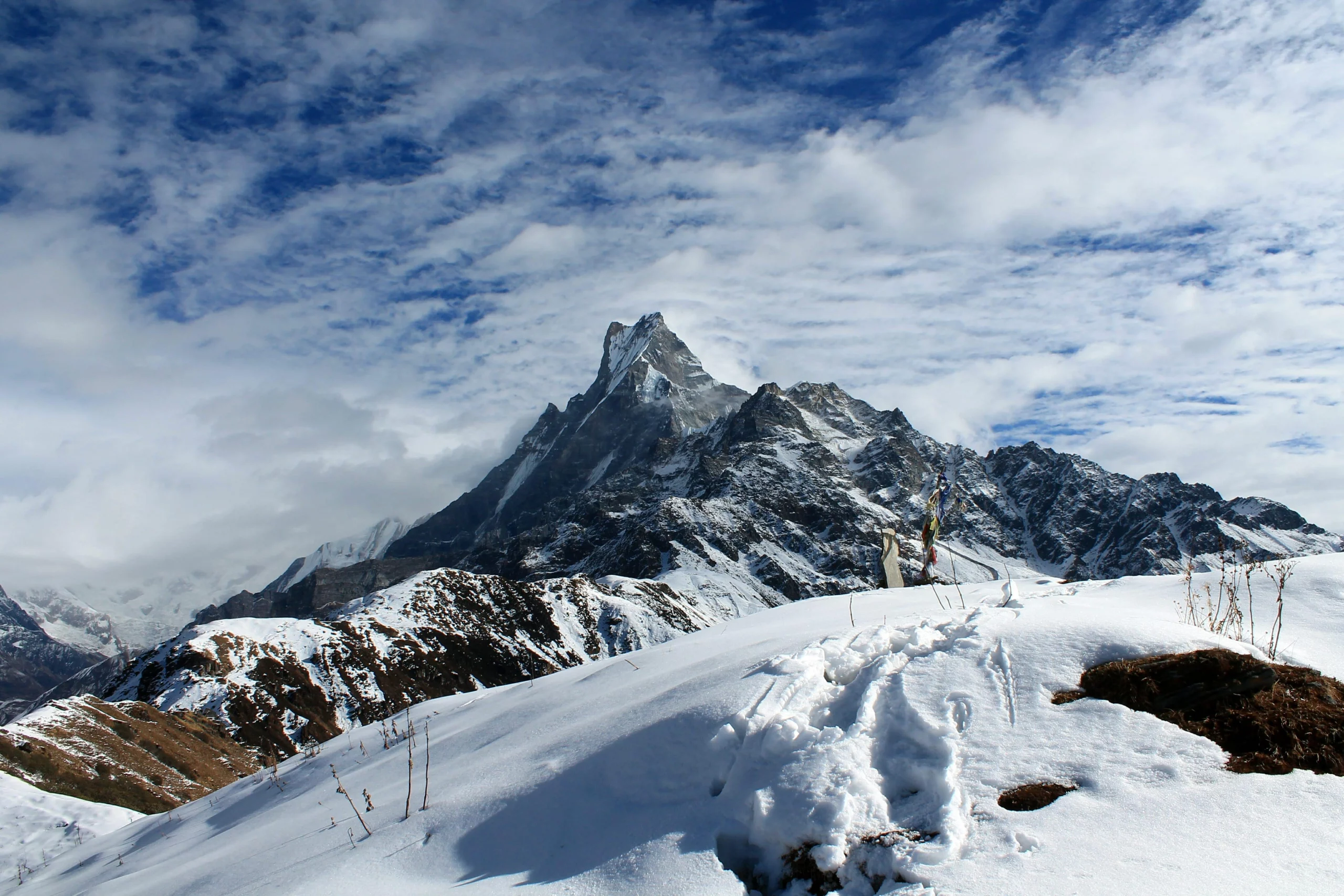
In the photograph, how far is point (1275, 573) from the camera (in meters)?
7.68

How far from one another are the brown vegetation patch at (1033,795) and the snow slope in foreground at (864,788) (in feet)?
0.22

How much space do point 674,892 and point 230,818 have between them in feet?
27.9

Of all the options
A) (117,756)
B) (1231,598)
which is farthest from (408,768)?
(117,756)

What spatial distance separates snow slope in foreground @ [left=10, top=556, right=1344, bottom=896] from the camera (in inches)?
148

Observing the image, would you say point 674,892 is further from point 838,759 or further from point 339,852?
point 339,852

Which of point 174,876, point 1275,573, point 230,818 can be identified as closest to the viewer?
point 174,876

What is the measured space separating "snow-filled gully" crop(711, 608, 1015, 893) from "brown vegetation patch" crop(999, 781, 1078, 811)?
0.28 metres

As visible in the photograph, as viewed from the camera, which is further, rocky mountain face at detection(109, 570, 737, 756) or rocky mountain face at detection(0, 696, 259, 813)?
rocky mountain face at detection(109, 570, 737, 756)

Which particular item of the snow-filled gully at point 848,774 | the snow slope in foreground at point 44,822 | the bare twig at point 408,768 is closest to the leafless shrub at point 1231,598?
the snow-filled gully at point 848,774

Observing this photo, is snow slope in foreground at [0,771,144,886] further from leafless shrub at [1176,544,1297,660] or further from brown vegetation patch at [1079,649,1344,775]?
leafless shrub at [1176,544,1297,660]

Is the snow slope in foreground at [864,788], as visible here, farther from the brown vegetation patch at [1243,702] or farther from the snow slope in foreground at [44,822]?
the snow slope in foreground at [44,822]

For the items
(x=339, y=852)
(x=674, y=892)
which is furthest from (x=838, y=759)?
(x=339, y=852)

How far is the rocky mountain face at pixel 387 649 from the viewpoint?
75.4 m

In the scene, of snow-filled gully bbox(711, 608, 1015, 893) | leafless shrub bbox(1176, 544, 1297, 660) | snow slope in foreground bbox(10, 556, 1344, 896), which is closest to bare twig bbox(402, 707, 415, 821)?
snow slope in foreground bbox(10, 556, 1344, 896)
